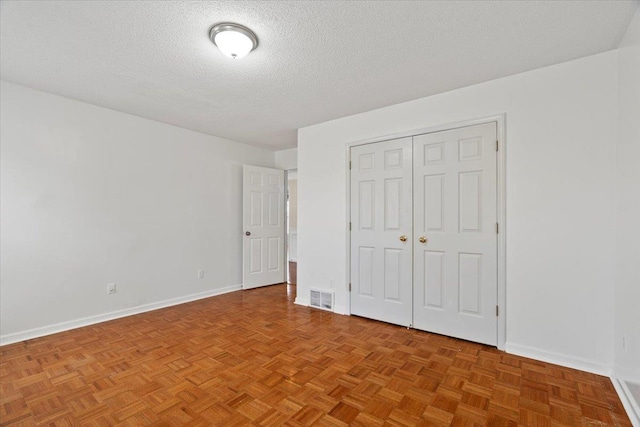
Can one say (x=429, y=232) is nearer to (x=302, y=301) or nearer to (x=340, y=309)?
(x=340, y=309)

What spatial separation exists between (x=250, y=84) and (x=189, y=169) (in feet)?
6.63

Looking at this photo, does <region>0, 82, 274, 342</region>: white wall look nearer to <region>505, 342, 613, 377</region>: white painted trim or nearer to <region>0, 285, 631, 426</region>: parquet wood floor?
<region>0, 285, 631, 426</region>: parquet wood floor

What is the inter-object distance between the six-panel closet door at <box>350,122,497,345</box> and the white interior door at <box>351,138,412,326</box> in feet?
0.04

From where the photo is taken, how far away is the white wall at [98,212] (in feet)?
9.32

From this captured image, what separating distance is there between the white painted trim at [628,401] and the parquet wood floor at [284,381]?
0.04 m

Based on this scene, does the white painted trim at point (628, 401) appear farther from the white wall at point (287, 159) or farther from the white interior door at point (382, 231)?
the white wall at point (287, 159)

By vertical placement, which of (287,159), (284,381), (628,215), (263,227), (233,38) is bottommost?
(284,381)

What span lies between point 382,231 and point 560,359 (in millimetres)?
1834

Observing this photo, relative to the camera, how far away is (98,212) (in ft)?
11.1

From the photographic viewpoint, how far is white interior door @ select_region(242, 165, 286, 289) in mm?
4871

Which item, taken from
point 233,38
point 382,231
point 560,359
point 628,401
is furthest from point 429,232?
point 233,38

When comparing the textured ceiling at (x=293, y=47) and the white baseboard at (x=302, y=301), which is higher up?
the textured ceiling at (x=293, y=47)

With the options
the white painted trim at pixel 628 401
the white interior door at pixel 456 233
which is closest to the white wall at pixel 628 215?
the white painted trim at pixel 628 401

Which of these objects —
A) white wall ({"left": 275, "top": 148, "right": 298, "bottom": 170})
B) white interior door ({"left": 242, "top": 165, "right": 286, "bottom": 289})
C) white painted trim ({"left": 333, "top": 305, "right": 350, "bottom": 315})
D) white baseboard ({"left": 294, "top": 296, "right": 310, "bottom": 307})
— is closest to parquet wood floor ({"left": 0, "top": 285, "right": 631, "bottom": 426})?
white painted trim ({"left": 333, "top": 305, "right": 350, "bottom": 315})
